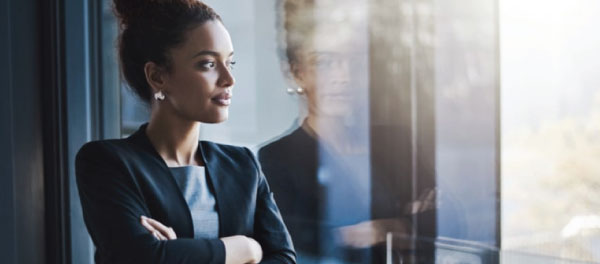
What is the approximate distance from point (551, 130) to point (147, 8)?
113cm

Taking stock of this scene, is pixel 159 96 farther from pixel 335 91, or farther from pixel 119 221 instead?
pixel 335 91

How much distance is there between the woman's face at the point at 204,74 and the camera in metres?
1.71

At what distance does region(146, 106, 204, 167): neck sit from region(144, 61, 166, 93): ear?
7 cm

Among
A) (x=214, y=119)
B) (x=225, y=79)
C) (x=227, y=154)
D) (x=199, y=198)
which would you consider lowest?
(x=199, y=198)

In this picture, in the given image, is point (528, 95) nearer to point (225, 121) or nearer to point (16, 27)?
point (225, 121)

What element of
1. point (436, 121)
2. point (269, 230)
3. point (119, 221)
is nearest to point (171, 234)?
point (119, 221)

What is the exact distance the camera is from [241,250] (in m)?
1.67

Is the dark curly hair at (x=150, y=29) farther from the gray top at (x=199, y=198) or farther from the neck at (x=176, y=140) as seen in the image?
the gray top at (x=199, y=198)

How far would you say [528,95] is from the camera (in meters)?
1.24

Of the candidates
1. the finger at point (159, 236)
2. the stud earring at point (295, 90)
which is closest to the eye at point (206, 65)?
the stud earring at point (295, 90)

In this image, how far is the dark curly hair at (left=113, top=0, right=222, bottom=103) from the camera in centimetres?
174

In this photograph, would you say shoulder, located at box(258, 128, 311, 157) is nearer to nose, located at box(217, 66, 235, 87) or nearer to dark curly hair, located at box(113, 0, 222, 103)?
nose, located at box(217, 66, 235, 87)

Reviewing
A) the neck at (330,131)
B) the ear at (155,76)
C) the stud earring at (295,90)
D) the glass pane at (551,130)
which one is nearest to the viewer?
the glass pane at (551,130)

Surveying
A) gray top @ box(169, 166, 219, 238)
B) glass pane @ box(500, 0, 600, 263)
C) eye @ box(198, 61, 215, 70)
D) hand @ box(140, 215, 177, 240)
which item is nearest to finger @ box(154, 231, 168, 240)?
hand @ box(140, 215, 177, 240)
